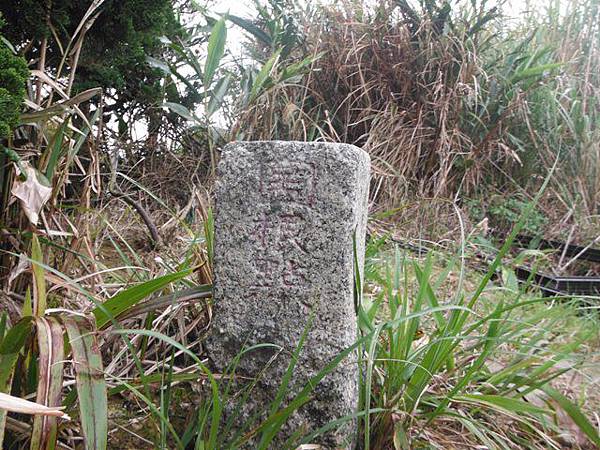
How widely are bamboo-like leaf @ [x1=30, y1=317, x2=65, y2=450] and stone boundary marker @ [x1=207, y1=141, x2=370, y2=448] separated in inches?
12.8

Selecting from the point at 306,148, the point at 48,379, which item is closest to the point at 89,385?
the point at 48,379

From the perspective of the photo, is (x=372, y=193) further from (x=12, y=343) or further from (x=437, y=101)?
(x=12, y=343)

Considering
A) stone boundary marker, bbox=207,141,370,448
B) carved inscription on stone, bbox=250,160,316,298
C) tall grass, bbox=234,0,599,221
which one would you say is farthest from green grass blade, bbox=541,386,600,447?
tall grass, bbox=234,0,599,221

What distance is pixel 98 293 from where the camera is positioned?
1489 millimetres

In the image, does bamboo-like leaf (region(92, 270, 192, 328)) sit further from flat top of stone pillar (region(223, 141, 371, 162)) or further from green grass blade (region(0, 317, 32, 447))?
flat top of stone pillar (region(223, 141, 371, 162))

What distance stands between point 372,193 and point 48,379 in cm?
265

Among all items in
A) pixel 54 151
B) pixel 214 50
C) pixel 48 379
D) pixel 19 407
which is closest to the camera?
pixel 19 407

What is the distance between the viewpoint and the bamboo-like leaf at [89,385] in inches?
31.5

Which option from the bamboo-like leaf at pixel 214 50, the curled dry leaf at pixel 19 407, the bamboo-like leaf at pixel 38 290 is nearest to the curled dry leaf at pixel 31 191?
the bamboo-like leaf at pixel 38 290

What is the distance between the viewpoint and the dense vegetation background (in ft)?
3.49

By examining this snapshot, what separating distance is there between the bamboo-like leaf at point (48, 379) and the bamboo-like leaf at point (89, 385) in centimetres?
3

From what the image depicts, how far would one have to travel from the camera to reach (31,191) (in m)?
1.11

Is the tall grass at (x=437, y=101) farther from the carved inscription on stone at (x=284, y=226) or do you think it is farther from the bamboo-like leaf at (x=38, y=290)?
the bamboo-like leaf at (x=38, y=290)

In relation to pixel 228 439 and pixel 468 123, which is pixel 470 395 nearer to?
pixel 228 439
